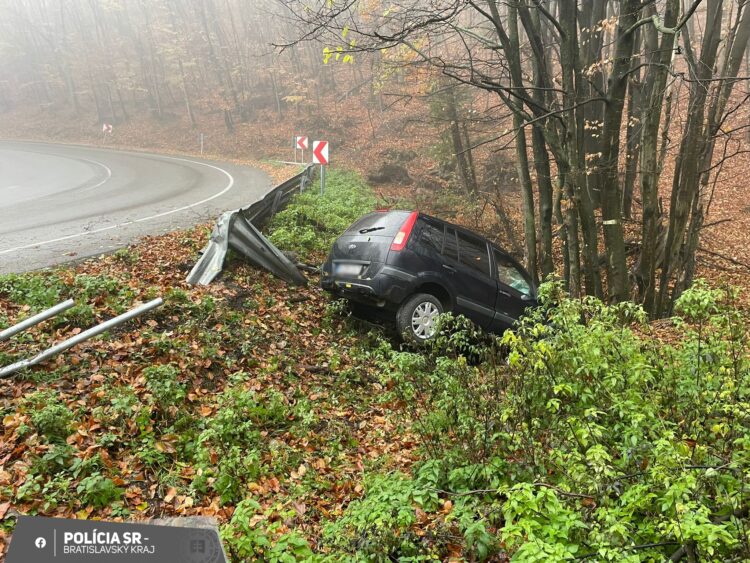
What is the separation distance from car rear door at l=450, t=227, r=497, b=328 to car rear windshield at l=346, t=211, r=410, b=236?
2.63 feet

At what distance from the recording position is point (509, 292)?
26.1 ft

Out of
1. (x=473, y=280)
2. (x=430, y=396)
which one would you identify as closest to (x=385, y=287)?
(x=473, y=280)

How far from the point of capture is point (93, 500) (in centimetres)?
371

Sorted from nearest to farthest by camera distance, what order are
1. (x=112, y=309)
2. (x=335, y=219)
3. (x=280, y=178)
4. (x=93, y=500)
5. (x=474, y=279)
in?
(x=93, y=500), (x=112, y=309), (x=474, y=279), (x=335, y=219), (x=280, y=178)

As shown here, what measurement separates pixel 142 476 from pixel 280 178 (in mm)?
18282

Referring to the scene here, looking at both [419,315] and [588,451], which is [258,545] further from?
[419,315]

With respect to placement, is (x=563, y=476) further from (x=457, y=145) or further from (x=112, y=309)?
(x=457, y=145)

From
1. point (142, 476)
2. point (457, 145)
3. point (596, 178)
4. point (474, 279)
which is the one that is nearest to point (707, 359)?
point (474, 279)

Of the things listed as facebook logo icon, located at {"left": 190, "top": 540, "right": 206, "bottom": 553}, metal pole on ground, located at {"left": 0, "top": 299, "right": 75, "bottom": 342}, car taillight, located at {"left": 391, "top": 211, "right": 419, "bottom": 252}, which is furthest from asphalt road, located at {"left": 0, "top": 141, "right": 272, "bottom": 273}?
facebook logo icon, located at {"left": 190, "top": 540, "right": 206, "bottom": 553}

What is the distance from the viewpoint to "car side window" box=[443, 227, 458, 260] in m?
7.39

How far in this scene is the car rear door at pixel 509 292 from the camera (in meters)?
7.83

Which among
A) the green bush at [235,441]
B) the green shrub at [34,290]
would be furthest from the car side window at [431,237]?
the green shrub at [34,290]

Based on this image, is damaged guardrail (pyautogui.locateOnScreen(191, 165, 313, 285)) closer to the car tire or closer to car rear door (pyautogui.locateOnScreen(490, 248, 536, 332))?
the car tire

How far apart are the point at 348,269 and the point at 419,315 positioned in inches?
47.6
